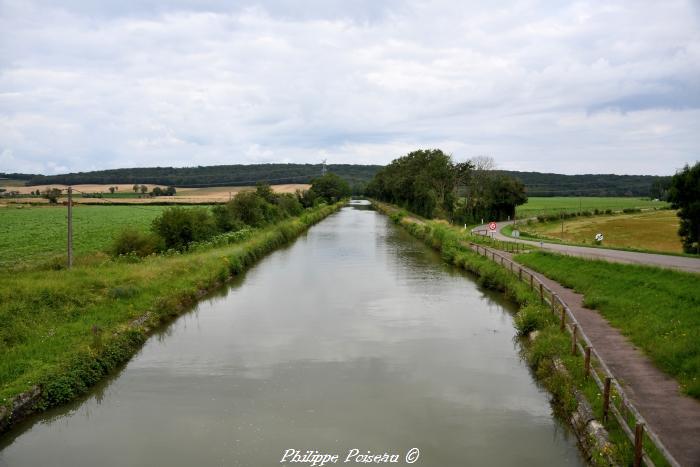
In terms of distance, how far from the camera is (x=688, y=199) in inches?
1368

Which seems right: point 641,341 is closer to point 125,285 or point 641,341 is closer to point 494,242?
point 125,285

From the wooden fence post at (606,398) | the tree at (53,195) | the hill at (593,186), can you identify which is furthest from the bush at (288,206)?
the hill at (593,186)

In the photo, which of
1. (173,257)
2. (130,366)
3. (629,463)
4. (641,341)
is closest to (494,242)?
(173,257)

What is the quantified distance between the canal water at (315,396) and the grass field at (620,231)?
93.1ft

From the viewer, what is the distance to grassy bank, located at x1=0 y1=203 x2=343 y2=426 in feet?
39.1

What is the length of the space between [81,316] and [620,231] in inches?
2167

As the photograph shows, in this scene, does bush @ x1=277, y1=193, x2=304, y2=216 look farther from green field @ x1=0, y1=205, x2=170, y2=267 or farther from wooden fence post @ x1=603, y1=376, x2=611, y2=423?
wooden fence post @ x1=603, y1=376, x2=611, y2=423

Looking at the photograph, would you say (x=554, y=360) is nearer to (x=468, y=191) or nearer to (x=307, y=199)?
(x=468, y=191)

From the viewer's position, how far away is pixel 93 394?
12.5 meters

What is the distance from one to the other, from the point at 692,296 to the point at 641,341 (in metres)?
2.83

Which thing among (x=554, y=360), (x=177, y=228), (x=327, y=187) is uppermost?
(x=327, y=187)

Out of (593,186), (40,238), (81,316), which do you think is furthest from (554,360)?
(593,186)

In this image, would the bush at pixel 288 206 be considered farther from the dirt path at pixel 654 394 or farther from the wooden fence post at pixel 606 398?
the wooden fence post at pixel 606 398

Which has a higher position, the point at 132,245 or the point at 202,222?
the point at 202,222
